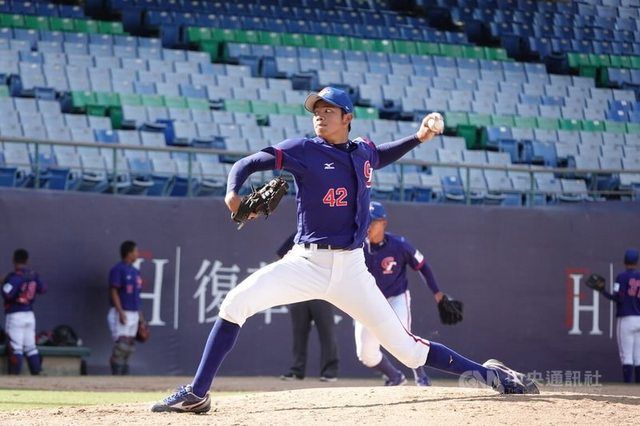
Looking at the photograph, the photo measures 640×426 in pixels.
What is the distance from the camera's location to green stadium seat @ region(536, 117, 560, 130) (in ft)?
70.3

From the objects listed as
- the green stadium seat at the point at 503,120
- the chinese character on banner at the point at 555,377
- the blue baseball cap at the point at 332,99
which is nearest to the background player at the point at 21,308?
the chinese character on banner at the point at 555,377

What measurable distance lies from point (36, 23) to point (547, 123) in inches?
351

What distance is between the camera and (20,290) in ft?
45.3

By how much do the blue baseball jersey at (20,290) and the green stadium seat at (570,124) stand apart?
1070 centimetres

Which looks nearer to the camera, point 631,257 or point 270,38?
point 631,257

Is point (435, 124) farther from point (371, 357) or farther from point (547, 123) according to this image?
point (547, 123)

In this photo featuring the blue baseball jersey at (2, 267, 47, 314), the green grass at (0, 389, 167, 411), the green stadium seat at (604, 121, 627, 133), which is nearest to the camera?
the green grass at (0, 389, 167, 411)

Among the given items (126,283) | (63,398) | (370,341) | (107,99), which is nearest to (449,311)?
(370,341)

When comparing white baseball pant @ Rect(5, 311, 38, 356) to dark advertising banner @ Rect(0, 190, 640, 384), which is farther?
dark advertising banner @ Rect(0, 190, 640, 384)

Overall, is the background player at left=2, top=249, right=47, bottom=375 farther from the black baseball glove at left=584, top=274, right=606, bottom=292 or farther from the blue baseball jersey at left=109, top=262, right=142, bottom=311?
the black baseball glove at left=584, top=274, right=606, bottom=292

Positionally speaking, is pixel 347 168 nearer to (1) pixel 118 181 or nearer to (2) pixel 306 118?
(1) pixel 118 181

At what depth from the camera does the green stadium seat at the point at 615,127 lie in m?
20.3

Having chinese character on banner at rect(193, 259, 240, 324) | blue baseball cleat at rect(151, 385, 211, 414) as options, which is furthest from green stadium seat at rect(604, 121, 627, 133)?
blue baseball cleat at rect(151, 385, 211, 414)

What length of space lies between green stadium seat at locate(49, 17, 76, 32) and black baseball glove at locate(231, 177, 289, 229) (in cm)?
1434
